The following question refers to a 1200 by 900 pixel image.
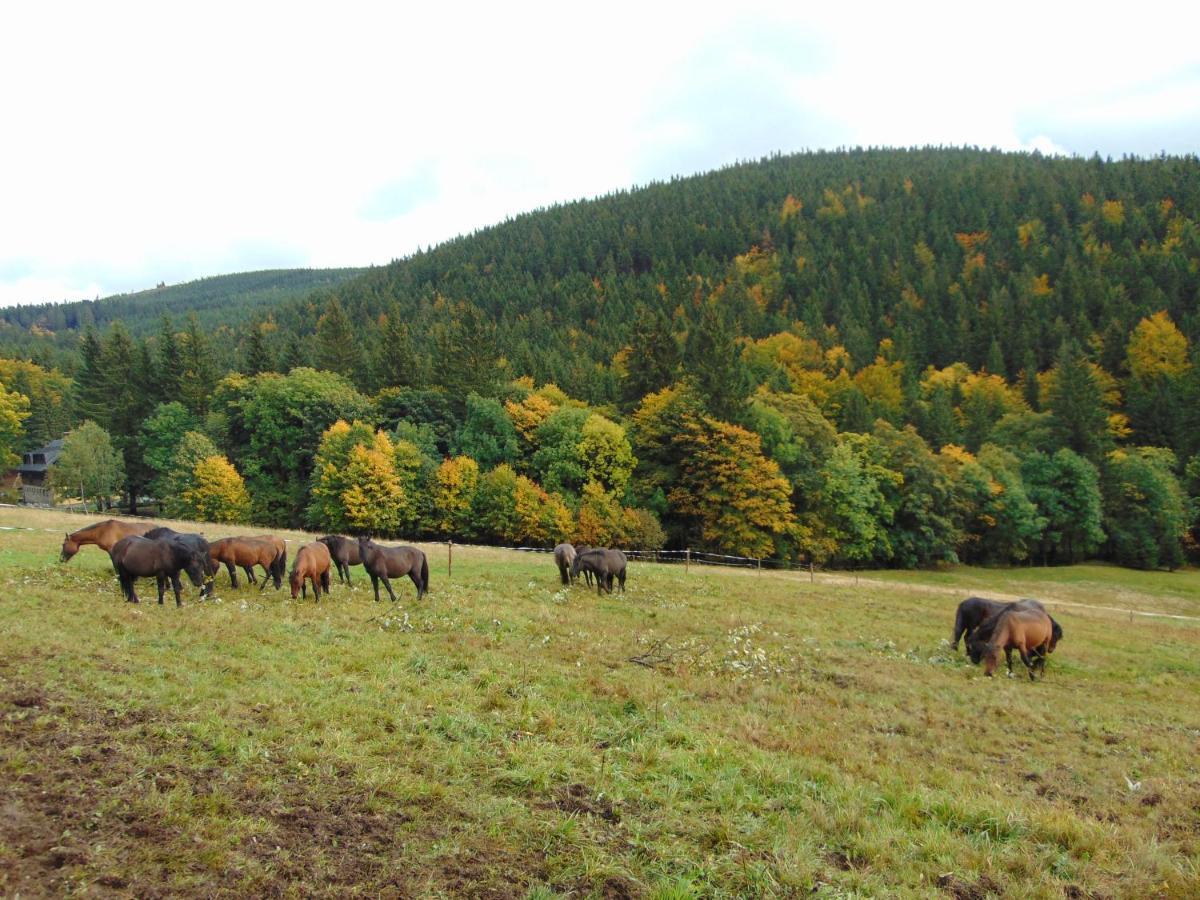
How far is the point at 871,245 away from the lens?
149 metres

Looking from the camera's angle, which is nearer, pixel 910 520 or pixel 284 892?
pixel 284 892

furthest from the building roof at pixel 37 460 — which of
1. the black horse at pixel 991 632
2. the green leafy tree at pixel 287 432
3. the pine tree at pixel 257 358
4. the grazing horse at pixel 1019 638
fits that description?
the grazing horse at pixel 1019 638

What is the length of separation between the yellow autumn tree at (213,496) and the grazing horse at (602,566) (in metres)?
44.5

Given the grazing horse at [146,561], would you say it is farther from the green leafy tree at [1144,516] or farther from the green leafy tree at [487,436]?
the green leafy tree at [1144,516]

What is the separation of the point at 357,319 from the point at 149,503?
2817 inches

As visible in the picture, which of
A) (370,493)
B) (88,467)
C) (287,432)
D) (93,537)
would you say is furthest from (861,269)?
(93,537)

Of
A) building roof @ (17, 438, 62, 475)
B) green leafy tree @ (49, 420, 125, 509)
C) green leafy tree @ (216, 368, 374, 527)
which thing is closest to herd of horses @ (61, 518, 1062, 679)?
green leafy tree @ (216, 368, 374, 527)

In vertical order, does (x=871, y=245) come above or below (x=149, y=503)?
above

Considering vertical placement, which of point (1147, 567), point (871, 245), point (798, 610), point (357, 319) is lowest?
point (1147, 567)

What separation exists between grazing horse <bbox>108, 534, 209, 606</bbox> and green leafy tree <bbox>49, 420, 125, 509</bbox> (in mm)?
57180

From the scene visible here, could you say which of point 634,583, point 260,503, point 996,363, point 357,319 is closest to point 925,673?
point 634,583

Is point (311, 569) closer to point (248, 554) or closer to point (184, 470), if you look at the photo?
point (248, 554)

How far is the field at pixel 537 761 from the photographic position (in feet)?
21.0

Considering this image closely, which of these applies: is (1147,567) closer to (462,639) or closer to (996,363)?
(996,363)
